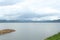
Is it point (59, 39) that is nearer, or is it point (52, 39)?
point (59, 39)

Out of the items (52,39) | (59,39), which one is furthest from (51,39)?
(59,39)

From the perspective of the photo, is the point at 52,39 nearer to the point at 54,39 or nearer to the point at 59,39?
the point at 54,39

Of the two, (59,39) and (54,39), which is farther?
(54,39)

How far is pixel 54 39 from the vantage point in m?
37.9

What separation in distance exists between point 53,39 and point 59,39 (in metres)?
2.76

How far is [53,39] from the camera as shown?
38.2m

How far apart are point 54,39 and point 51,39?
1070 mm

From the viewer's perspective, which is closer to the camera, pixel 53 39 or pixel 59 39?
pixel 59 39

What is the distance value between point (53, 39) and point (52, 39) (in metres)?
0.34

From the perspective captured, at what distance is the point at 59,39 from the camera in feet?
117

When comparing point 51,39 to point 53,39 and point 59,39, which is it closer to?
point 53,39

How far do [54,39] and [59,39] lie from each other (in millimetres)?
2408

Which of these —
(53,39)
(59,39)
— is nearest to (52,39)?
(53,39)

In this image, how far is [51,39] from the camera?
127ft
